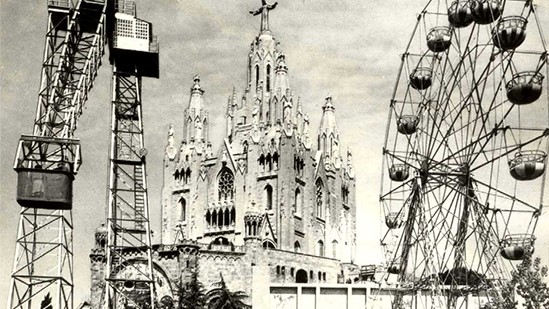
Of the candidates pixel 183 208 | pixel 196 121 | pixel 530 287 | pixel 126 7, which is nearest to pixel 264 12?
pixel 196 121

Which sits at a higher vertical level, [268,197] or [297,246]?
[268,197]

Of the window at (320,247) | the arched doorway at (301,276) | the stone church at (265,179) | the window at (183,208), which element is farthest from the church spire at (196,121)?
the arched doorway at (301,276)

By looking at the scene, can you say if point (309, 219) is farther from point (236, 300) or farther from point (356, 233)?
point (236, 300)

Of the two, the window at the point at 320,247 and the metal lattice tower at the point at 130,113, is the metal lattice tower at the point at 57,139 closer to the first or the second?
the metal lattice tower at the point at 130,113

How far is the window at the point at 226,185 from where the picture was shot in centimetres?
7388

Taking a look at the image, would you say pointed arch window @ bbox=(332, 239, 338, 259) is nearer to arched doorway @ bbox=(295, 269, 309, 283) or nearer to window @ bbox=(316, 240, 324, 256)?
window @ bbox=(316, 240, 324, 256)

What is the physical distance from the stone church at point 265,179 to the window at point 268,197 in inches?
3.5

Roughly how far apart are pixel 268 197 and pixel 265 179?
5.29ft

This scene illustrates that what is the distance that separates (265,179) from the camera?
7156cm

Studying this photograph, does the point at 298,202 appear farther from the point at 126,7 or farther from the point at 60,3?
the point at 60,3

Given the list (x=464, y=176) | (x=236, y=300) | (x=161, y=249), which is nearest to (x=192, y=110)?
(x=161, y=249)

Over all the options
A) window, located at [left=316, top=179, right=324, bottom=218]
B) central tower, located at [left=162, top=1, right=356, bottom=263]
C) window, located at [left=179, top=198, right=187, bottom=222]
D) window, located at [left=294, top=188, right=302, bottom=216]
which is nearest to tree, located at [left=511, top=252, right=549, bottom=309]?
central tower, located at [left=162, top=1, right=356, bottom=263]

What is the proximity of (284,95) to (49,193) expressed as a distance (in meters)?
46.4

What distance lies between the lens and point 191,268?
2031 inches
